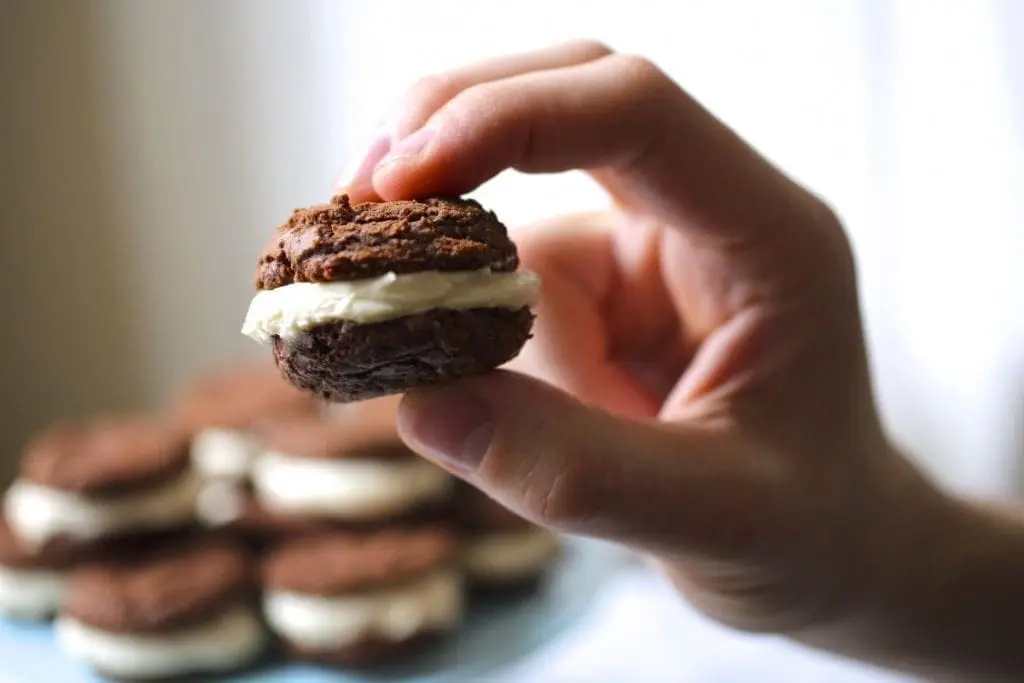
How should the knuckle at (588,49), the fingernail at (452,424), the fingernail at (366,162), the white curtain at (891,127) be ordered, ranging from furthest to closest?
1. the white curtain at (891,127)
2. the knuckle at (588,49)
3. the fingernail at (366,162)
4. the fingernail at (452,424)

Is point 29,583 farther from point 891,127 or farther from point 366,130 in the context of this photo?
point 891,127

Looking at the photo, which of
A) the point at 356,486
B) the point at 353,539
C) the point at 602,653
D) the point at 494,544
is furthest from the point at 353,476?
the point at 602,653

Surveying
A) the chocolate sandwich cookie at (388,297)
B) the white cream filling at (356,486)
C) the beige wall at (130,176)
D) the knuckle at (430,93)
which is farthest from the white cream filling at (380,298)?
the beige wall at (130,176)

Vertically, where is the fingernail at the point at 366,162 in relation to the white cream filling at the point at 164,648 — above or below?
above

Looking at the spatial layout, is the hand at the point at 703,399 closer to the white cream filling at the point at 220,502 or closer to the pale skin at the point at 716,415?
the pale skin at the point at 716,415

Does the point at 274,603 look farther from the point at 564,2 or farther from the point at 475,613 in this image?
the point at 564,2

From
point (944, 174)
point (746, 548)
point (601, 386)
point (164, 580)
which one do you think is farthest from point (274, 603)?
point (944, 174)

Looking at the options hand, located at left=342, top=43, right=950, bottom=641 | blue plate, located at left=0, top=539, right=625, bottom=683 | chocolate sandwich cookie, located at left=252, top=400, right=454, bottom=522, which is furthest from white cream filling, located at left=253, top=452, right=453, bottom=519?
hand, located at left=342, top=43, right=950, bottom=641
